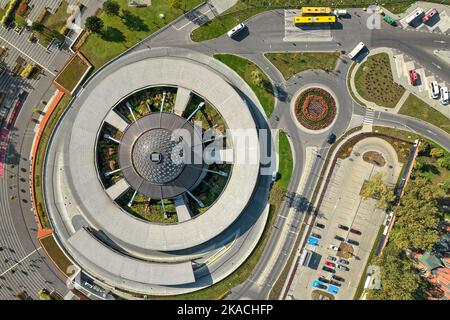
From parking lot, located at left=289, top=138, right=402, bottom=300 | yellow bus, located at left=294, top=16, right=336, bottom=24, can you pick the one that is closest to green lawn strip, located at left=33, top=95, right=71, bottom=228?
yellow bus, located at left=294, top=16, right=336, bottom=24

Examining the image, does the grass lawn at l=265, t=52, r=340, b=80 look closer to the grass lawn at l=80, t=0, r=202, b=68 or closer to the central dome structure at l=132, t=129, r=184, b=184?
the grass lawn at l=80, t=0, r=202, b=68

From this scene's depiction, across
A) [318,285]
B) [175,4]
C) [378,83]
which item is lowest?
[318,285]

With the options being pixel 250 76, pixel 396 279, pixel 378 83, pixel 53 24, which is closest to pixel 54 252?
pixel 53 24

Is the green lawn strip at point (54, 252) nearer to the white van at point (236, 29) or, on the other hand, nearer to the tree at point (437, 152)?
the white van at point (236, 29)

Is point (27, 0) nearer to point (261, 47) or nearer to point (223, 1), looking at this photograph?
point (223, 1)

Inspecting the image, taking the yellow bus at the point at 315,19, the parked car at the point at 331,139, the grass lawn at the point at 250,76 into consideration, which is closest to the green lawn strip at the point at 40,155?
the grass lawn at the point at 250,76

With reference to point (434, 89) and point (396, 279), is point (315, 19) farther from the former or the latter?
point (396, 279)
